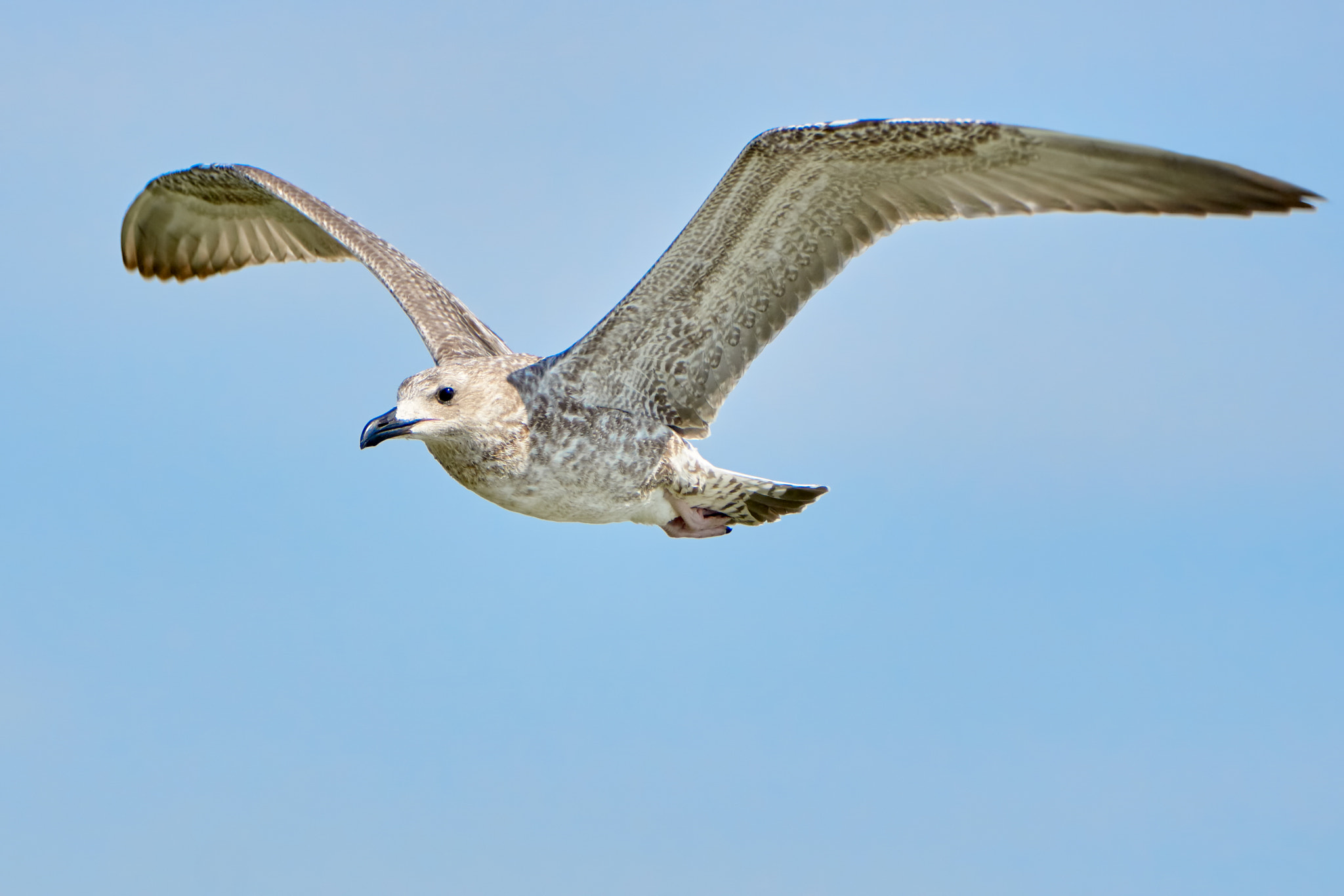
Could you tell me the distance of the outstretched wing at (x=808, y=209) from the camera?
30.4 feet

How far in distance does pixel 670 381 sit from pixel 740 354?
573 mm

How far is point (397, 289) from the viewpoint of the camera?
12.1 meters

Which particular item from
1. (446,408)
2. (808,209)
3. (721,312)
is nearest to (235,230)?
(446,408)

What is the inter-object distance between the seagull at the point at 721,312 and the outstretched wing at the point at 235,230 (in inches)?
42.6

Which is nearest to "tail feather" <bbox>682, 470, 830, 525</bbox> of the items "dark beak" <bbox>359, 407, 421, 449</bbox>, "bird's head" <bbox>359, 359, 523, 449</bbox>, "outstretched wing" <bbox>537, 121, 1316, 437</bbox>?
"outstretched wing" <bbox>537, 121, 1316, 437</bbox>

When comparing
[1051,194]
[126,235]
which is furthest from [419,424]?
[126,235]

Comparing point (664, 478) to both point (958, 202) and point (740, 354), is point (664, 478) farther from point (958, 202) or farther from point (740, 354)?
point (958, 202)

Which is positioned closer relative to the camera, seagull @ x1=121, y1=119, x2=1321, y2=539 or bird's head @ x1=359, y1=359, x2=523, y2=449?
seagull @ x1=121, y1=119, x2=1321, y2=539

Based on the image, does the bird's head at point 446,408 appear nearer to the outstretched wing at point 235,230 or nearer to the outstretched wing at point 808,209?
the outstretched wing at point 808,209

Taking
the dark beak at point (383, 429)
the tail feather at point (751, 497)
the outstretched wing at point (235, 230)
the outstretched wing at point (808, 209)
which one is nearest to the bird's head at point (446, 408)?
the dark beak at point (383, 429)

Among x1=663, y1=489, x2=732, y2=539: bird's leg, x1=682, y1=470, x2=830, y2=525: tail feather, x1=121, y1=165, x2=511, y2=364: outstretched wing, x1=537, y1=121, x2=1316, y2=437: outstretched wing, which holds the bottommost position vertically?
x1=663, y1=489, x2=732, y2=539: bird's leg

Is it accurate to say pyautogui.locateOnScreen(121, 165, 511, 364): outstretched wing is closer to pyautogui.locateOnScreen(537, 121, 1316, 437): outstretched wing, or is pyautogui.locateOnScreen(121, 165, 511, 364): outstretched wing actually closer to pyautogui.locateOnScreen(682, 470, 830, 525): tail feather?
pyautogui.locateOnScreen(537, 121, 1316, 437): outstretched wing

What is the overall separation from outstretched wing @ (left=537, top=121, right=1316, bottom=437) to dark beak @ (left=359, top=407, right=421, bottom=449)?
120cm

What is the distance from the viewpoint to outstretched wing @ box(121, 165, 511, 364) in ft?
41.8
